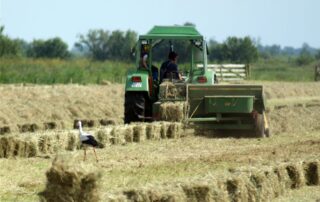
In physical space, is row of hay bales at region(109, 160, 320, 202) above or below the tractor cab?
below

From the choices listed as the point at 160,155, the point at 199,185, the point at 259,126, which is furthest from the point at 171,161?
the point at 259,126

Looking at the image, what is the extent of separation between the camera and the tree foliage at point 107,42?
9900 cm

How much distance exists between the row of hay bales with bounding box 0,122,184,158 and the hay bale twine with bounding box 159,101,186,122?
13.7 inches

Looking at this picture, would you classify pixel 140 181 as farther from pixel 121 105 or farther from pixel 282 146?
pixel 121 105

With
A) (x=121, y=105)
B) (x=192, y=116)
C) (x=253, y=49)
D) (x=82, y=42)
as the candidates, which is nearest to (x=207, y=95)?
(x=192, y=116)

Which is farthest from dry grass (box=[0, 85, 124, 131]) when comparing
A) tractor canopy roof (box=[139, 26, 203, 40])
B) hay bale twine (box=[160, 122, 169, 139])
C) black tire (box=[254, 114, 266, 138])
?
black tire (box=[254, 114, 266, 138])

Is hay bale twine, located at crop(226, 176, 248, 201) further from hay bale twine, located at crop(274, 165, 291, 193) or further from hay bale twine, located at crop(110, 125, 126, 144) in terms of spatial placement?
hay bale twine, located at crop(110, 125, 126, 144)

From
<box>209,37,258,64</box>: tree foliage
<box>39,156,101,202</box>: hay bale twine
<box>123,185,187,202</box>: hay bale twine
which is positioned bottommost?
<box>123,185,187,202</box>: hay bale twine

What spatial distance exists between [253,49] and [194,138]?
64.6 meters

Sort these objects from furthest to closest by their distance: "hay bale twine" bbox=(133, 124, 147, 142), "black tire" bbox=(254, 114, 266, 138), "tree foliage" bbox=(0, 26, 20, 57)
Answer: "tree foliage" bbox=(0, 26, 20, 57)
"black tire" bbox=(254, 114, 266, 138)
"hay bale twine" bbox=(133, 124, 147, 142)

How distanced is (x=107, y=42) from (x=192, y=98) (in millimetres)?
85668

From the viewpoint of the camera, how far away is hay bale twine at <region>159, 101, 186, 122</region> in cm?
2181

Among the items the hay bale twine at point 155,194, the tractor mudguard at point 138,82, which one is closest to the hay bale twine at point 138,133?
the tractor mudguard at point 138,82

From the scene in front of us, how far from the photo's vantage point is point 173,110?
2183 cm
